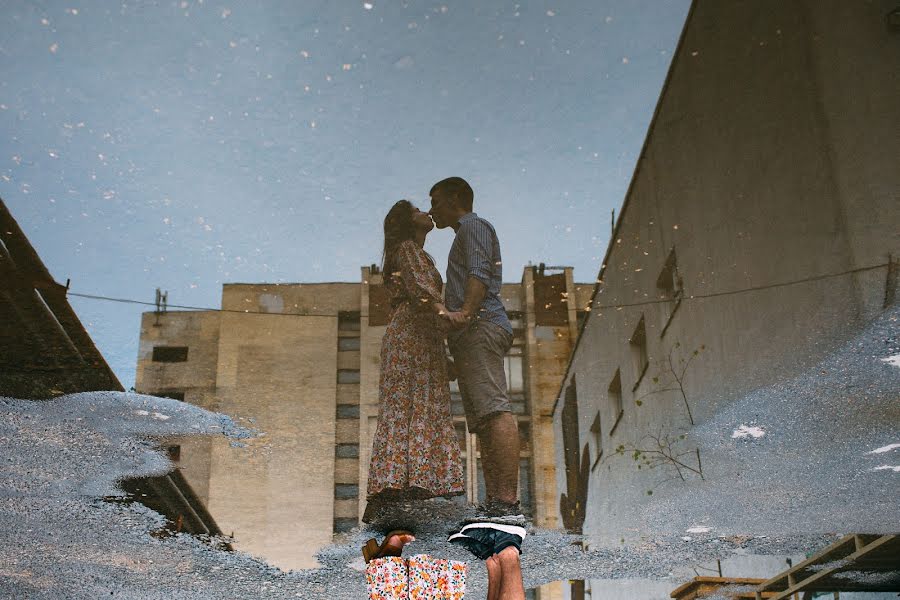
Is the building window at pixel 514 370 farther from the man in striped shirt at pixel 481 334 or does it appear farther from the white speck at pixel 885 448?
the white speck at pixel 885 448

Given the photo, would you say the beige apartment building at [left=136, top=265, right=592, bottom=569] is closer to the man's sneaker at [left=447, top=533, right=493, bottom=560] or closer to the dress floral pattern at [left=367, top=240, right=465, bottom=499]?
the dress floral pattern at [left=367, top=240, right=465, bottom=499]

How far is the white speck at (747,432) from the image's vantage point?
339 centimetres

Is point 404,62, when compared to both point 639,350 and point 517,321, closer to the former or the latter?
point 517,321

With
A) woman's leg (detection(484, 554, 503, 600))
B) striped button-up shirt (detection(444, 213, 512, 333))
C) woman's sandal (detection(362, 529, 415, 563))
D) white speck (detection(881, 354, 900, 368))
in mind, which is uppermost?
striped button-up shirt (detection(444, 213, 512, 333))

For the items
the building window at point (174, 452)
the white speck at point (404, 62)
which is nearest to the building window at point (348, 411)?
the building window at point (174, 452)

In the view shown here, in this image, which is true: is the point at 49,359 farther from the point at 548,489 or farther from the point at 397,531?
the point at 548,489

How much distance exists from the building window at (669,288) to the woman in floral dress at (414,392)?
761 millimetres

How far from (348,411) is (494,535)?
72cm

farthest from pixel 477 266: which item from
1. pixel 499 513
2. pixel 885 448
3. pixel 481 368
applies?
pixel 885 448

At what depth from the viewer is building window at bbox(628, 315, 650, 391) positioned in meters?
3.16

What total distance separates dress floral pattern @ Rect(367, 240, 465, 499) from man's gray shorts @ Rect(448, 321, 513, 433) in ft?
0.20

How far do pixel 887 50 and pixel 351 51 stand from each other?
158 cm

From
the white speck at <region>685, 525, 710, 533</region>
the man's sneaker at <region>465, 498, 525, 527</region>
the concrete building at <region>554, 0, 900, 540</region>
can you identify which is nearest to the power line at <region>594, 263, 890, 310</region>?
the concrete building at <region>554, 0, 900, 540</region>

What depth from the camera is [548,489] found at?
342 centimetres
